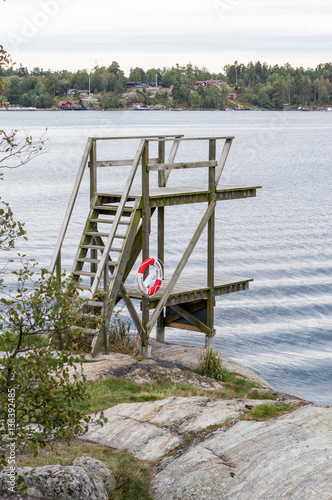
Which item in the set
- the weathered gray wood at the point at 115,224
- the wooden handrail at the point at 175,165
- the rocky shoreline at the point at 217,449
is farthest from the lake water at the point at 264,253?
the rocky shoreline at the point at 217,449

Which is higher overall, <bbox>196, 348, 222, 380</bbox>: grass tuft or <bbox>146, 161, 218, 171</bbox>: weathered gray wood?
<bbox>146, 161, 218, 171</bbox>: weathered gray wood

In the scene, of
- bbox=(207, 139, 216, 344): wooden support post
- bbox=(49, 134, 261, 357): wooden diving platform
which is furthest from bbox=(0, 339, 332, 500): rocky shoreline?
bbox=(207, 139, 216, 344): wooden support post

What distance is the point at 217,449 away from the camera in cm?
936

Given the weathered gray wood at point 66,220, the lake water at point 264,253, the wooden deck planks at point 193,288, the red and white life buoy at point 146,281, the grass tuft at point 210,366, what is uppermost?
the weathered gray wood at point 66,220

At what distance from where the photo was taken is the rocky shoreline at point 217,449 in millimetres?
8164

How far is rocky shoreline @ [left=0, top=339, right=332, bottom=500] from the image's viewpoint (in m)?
8.16

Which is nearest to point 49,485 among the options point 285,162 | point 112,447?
point 112,447

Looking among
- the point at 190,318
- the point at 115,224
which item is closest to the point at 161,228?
the point at 190,318

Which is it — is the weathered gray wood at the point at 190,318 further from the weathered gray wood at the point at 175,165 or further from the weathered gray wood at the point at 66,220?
the weathered gray wood at the point at 66,220

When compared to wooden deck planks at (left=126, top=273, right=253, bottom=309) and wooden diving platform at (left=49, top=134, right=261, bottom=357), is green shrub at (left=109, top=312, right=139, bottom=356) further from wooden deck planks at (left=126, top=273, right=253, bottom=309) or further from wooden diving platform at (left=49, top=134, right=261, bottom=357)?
wooden deck planks at (left=126, top=273, right=253, bottom=309)

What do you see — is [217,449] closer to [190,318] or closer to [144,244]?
[144,244]

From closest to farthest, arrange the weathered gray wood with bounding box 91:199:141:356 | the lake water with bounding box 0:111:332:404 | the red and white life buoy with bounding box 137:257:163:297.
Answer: the weathered gray wood with bounding box 91:199:141:356 → the red and white life buoy with bounding box 137:257:163:297 → the lake water with bounding box 0:111:332:404

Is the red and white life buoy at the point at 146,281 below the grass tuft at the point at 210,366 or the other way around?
the other way around

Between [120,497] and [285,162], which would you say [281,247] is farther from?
[285,162]
